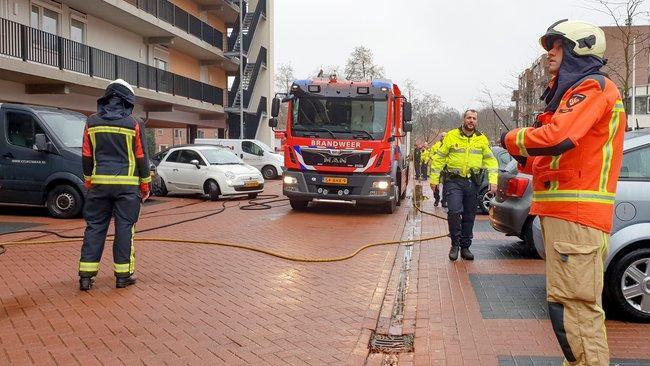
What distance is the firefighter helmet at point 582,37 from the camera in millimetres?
3291

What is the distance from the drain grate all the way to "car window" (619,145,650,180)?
2.46 metres

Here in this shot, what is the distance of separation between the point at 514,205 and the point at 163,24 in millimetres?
20974

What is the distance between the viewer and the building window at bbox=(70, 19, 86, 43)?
2070 cm

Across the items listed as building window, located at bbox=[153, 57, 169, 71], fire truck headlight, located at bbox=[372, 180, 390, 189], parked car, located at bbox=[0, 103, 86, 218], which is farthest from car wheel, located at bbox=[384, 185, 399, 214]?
building window, located at bbox=[153, 57, 169, 71]

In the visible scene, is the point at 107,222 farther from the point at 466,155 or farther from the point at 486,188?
the point at 486,188

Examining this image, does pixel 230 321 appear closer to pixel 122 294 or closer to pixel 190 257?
pixel 122 294

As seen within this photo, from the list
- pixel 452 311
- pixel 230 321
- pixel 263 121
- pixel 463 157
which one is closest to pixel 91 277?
pixel 230 321

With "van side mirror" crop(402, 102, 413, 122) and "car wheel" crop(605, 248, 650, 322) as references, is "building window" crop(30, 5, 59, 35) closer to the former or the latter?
"van side mirror" crop(402, 102, 413, 122)

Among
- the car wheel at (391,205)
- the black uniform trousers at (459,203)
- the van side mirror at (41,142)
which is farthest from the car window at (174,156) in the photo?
the black uniform trousers at (459,203)

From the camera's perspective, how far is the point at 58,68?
1795cm

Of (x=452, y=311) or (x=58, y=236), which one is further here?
(x=58, y=236)

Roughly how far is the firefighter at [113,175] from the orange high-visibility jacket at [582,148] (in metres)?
4.04

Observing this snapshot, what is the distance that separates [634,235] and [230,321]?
11.4 feet

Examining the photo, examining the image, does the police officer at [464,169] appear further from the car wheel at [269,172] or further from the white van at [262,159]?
the car wheel at [269,172]
